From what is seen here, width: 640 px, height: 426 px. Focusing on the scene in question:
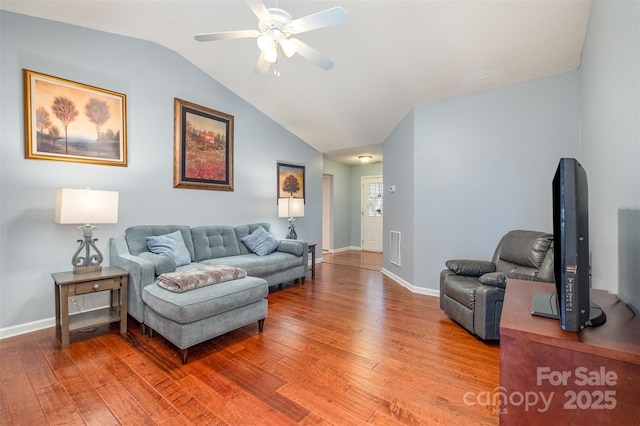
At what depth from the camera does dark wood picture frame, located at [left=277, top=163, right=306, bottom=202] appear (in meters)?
5.20

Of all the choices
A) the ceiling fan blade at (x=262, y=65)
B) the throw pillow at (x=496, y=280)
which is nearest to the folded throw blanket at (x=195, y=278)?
the ceiling fan blade at (x=262, y=65)

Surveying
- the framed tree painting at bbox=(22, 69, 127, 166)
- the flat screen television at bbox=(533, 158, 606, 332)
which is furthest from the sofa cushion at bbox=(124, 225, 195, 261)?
the flat screen television at bbox=(533, 158, 606, 332)

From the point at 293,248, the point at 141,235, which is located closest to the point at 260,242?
the point at 293,248

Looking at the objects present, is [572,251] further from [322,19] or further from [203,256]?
[203,256]

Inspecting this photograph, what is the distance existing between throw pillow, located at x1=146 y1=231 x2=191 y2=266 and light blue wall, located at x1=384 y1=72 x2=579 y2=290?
303 cm

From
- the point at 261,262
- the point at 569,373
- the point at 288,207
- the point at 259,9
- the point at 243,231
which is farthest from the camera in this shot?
the point at 288,207

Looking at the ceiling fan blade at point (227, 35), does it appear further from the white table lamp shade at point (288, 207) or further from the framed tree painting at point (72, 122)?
the white table lamp shade at point (288, 207)

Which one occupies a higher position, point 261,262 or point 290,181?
point 290,181

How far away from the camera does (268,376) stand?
1.91 meters

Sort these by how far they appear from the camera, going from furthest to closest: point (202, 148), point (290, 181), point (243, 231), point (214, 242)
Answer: point (290, 181) < point (243, 231) < point (202, 148) < point (214, 242)

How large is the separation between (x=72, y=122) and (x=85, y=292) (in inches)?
68.0

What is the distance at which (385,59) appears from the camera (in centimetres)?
310

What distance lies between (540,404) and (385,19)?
9.69 feet

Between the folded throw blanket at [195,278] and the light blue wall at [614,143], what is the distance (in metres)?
2.62
